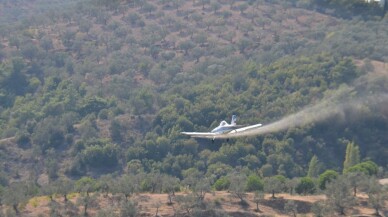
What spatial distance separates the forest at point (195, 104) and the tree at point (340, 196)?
173 mm

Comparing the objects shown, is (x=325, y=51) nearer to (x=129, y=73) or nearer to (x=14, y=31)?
(x=129, y=73)

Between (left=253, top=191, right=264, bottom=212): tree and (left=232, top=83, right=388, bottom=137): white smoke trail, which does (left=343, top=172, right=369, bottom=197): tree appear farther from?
(left=232, top=83, right=388, bottom=137): white smoke trail

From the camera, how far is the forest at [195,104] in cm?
10625

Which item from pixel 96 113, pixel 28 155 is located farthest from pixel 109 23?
pixel 28 155

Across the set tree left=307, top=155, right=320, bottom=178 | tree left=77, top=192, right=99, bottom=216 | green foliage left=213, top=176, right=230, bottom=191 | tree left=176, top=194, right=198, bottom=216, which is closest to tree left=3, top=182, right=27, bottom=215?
tree left=77, top=192, right=99, bottom=216

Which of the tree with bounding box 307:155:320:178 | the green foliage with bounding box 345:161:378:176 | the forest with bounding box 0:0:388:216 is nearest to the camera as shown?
the forest with bounding box 0:0:388:216

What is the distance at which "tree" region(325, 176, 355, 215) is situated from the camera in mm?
97438

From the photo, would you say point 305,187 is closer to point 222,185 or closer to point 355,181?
point 355,181

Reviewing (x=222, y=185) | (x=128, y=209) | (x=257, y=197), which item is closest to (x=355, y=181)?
(x=257, y=197)

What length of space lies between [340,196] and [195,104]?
2144 inches

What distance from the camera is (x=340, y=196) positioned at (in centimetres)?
9781

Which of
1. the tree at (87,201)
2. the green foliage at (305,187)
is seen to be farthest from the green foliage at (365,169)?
the tree at (87,201)

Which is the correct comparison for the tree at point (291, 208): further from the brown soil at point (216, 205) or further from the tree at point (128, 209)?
the tree at point (128, 209)

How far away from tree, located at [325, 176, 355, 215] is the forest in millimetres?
173
